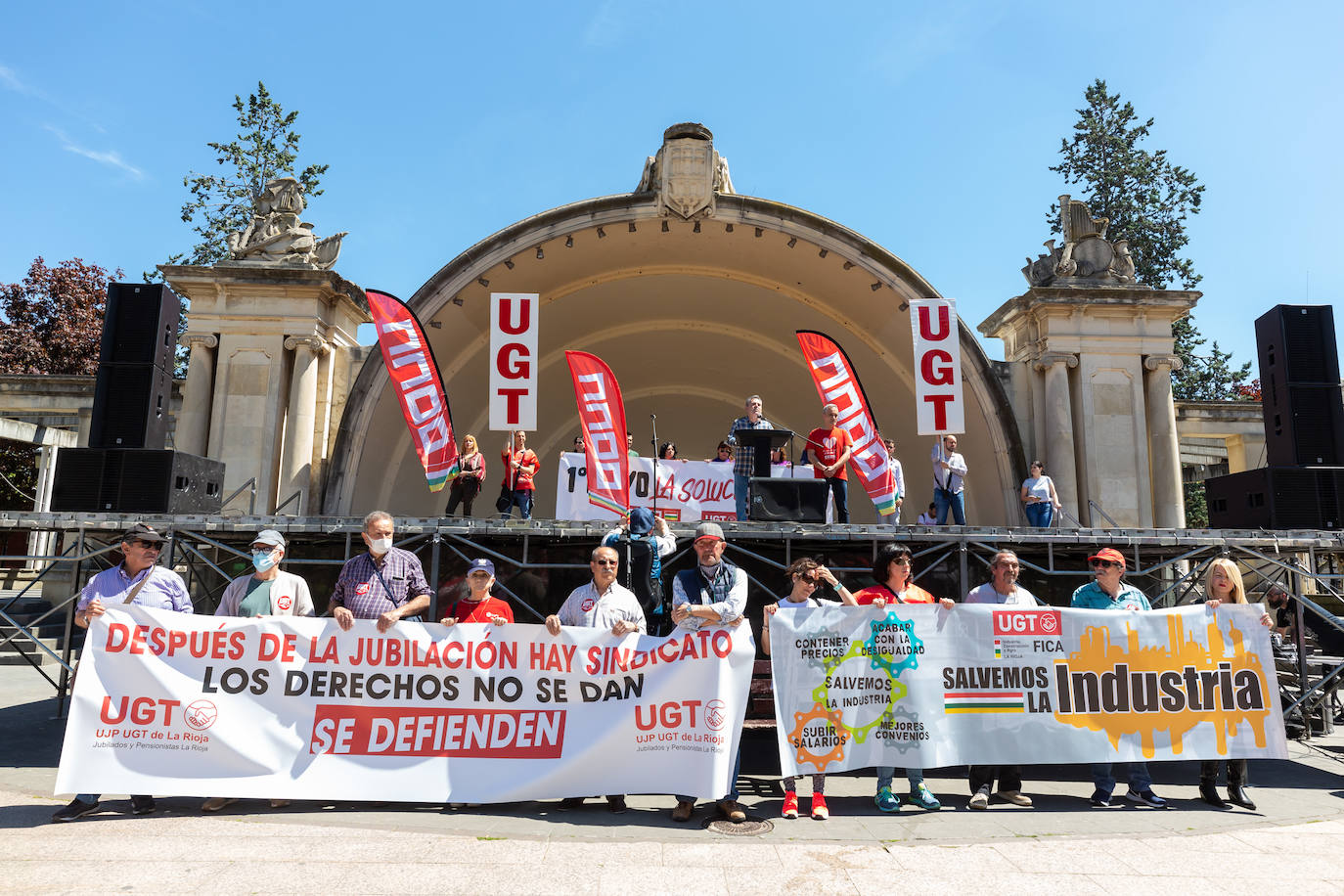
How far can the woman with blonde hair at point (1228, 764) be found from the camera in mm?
6016

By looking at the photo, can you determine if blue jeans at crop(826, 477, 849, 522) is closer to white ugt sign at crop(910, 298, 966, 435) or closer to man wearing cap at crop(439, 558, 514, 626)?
white ugt sign at crop(910, 298, 966, 435)

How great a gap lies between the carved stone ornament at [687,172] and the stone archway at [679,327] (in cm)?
15

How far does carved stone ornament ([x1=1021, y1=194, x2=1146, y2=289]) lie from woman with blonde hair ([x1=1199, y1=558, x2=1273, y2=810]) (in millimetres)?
10151

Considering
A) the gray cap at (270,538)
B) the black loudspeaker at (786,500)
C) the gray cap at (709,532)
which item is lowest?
the gray cap at (270,538)

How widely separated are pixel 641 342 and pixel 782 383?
385 centimetres

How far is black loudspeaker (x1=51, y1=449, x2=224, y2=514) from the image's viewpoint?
30.3ft

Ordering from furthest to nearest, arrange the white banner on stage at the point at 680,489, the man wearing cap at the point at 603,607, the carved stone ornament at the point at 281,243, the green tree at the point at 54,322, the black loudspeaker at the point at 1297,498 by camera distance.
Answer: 1. the green tree at the point at 54,322
2. the carved stone ornament at the point at 281,243
3. the white banner on stage at the point at 680,489
4. the black loudspeaker at the point at 1297,498
5. the man wearing cap at the point at 603,607

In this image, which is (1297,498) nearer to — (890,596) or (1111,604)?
(1111,604)

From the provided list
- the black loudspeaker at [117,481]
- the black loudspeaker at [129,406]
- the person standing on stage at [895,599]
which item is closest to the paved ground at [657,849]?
the person standing on stage at [895,599]

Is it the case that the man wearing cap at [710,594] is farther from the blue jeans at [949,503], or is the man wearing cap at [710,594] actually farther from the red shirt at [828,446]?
the blue jeans at [949,503]

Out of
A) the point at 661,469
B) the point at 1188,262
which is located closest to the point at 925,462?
the point at 661,469

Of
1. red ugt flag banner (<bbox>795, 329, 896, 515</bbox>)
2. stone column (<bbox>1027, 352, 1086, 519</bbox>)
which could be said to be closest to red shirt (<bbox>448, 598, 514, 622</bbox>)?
red ugt flag banner (<bbox>795, 329, 896, 515</bbox>)

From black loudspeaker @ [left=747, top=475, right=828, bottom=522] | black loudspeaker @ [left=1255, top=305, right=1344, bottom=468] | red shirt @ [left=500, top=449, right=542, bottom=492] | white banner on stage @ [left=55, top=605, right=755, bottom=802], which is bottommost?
white banner on stage @ [left=55, top=605, right=755, bottom=802]

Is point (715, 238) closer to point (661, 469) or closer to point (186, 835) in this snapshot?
point (661, 469)
